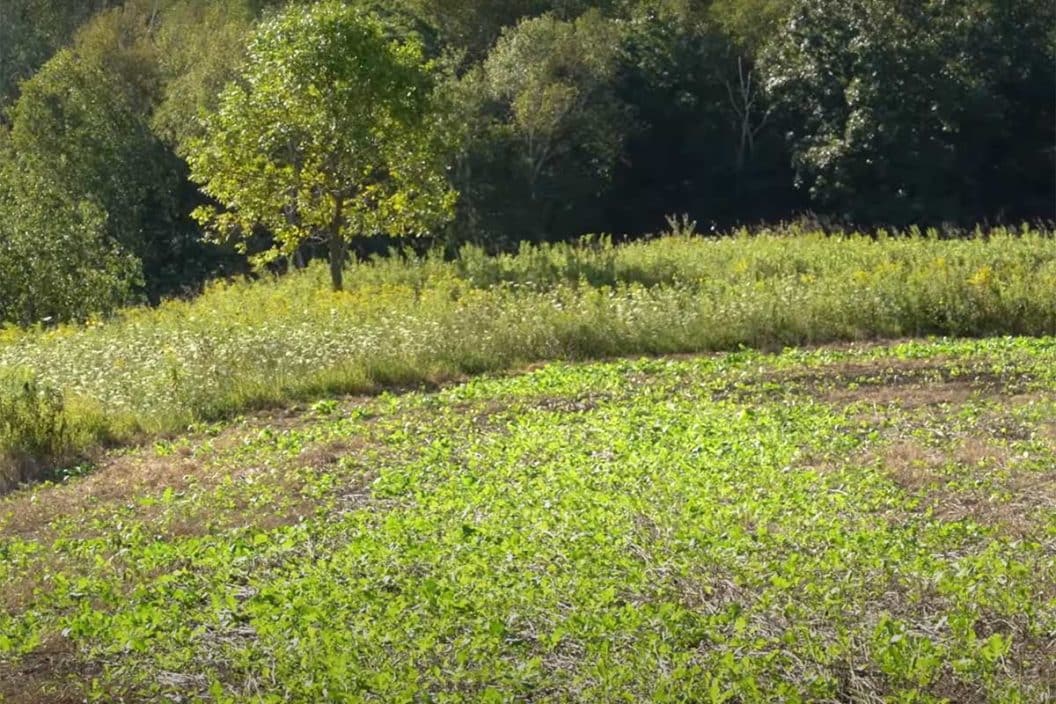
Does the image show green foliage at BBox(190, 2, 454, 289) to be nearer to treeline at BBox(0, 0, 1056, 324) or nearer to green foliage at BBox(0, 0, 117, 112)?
treeline at BBox(0, 0, 1056, 324)

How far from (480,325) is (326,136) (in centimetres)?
770

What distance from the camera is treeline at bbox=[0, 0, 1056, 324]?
36969 mm

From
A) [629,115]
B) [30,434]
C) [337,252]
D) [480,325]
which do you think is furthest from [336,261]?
[629,115]

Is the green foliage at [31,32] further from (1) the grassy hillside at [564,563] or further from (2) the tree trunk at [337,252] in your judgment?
(1) the grassy hillside at [564,563]

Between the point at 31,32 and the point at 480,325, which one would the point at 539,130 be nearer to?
the point at 31,32

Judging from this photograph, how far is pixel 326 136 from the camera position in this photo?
23.2 meters

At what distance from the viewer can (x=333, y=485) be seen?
10.1m

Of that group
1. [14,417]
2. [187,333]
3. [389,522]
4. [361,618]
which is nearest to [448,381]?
[187,333]

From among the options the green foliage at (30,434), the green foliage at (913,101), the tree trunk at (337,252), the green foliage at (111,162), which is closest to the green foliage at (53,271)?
the tree trunk at (337,252)

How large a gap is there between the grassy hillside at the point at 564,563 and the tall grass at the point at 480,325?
6.77 feet

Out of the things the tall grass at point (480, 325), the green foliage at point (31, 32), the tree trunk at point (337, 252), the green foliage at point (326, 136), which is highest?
the green foliage at point (31, 32)

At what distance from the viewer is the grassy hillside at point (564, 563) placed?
6277 mm

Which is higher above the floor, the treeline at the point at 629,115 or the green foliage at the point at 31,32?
the green foliage at the point at 31,32

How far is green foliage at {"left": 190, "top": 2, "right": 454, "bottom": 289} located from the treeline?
6.81 metres
